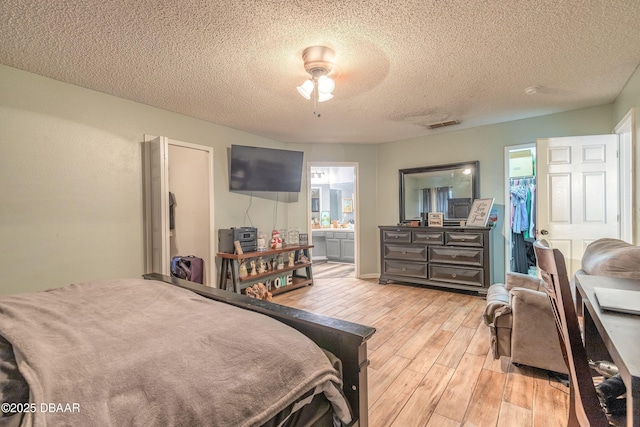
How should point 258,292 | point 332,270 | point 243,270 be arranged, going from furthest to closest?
point 332,270 < point 243,270 < point 258,292

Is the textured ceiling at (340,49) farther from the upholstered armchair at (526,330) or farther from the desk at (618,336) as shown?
the upholstered armchair at (526,330)

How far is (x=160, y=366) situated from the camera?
2.67ft

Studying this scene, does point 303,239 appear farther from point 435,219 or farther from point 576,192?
point 576,192

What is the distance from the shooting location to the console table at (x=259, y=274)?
3553 mm

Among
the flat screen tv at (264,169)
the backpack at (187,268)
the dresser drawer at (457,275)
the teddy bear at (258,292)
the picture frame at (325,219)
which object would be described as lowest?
the teddy bear at (258,292)

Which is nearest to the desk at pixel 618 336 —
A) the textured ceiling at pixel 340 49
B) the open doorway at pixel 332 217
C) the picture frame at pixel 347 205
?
the textured ceiling at pixel 340 49

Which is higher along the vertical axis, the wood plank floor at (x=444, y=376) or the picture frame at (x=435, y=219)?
the picture frame at (x=435, y=219)

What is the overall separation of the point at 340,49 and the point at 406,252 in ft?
10.3

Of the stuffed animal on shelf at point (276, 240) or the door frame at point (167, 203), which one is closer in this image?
the door frame at point (167, 203)

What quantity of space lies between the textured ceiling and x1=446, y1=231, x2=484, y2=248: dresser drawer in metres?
1.65

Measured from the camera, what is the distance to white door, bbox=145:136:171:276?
9.32 feet

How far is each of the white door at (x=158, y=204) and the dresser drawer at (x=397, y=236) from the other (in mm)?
3080

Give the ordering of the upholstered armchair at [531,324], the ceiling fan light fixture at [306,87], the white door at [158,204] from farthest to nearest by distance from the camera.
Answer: the white door at [158,204]
the ceiling fan light fixture at [306,87]
the upholstered armchair at [531,324]

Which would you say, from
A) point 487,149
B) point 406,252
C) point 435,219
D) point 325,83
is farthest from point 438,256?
point 325,83
